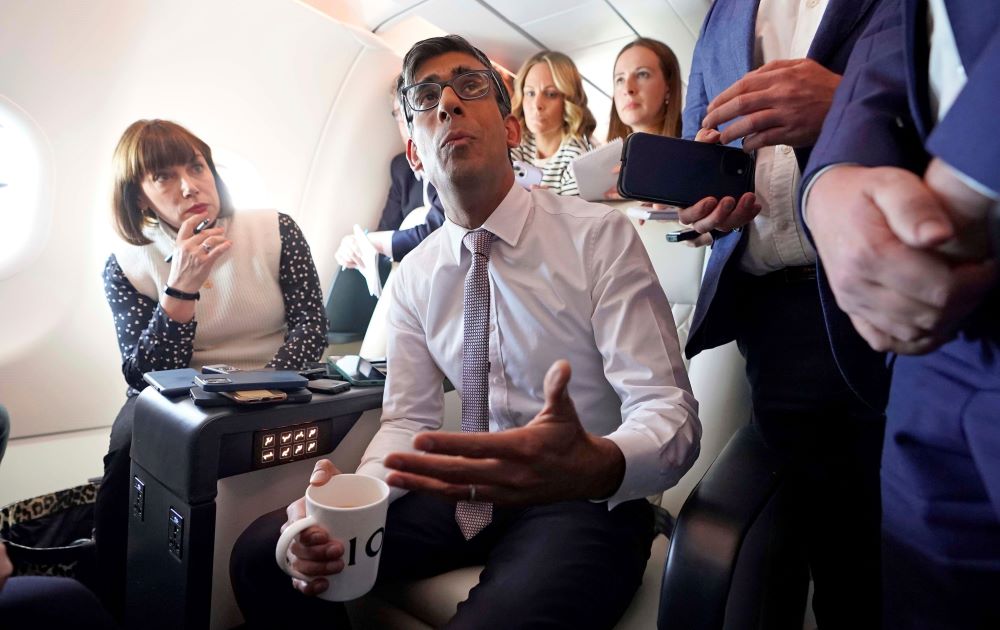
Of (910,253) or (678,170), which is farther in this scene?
(678,170)

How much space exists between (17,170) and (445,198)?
2.29 m

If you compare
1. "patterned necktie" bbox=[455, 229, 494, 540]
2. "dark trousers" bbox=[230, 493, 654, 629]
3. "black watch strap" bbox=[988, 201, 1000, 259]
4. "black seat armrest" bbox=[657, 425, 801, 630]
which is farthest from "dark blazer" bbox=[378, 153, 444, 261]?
"black watch strap" bbox=[988, 201, 1000, 259]

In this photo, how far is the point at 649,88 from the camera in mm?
2447

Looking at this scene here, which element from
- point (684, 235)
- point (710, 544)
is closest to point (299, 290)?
point (684, 235)

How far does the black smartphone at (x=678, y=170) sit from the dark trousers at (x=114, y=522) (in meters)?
1.52

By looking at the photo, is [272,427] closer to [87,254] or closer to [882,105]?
[882,105]

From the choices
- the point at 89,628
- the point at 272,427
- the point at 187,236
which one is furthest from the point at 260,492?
the point at 187,236

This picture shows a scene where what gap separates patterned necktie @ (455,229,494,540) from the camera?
3.62ft

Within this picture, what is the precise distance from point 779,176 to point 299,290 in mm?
1510

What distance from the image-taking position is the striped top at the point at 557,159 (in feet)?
7.93

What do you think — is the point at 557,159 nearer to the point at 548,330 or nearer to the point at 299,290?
the point at 299,290

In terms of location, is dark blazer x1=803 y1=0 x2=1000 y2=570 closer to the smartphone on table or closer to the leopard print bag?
the smartphone on table

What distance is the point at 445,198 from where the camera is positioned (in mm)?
1279

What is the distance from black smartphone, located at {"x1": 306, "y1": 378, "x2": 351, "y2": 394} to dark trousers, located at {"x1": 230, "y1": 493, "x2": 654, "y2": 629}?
10.9 inches
